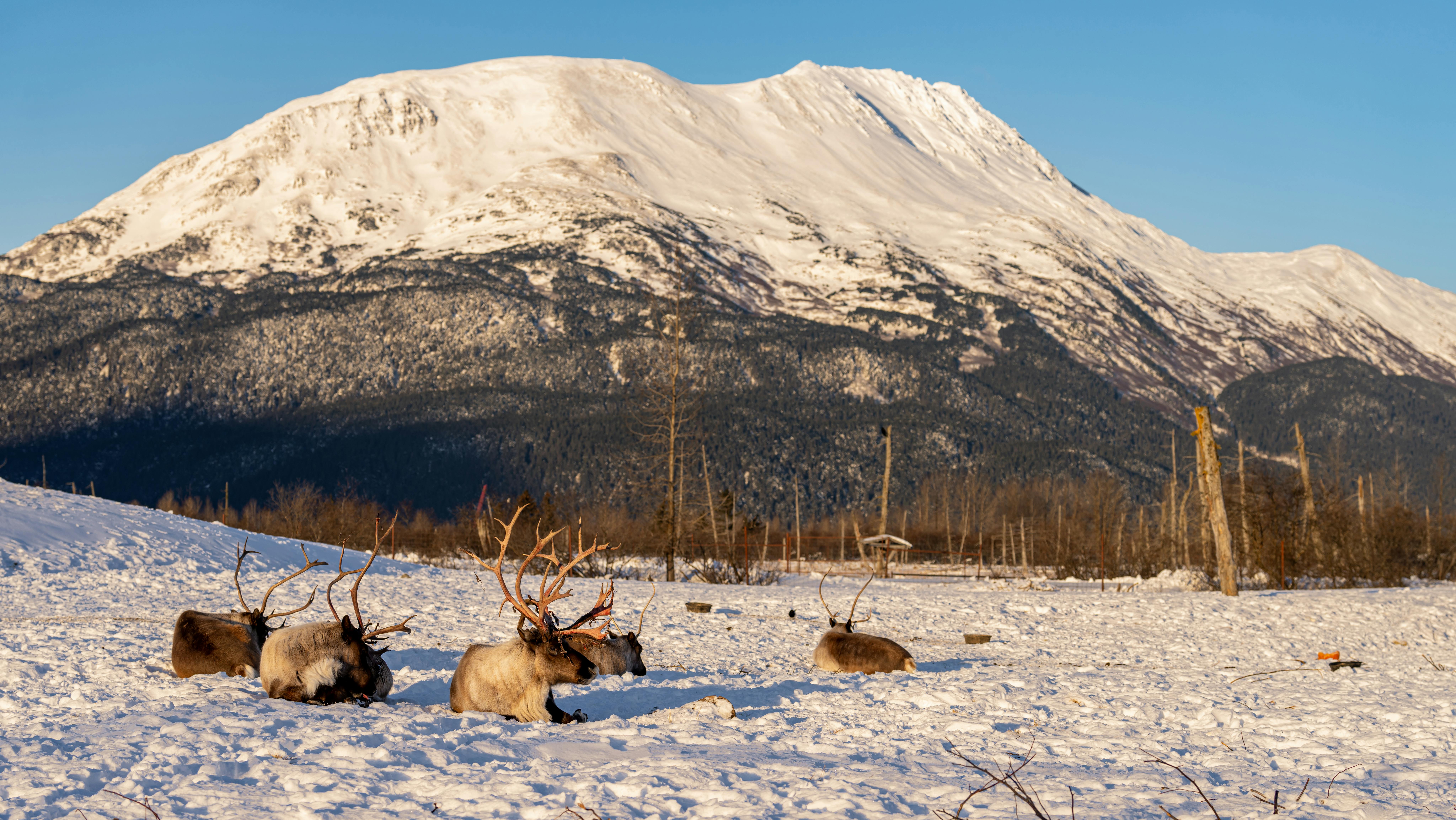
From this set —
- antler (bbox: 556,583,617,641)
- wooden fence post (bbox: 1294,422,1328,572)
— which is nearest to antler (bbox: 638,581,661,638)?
antler (bbox: 556,583,617,641)

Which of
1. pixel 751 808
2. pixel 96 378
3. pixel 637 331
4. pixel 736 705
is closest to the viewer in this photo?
pixel 751 808

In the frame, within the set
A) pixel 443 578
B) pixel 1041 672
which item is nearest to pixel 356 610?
pixel 1041 672

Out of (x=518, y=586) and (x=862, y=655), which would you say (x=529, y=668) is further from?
(x=862, y=655)

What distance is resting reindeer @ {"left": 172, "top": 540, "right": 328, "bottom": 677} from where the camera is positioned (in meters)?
10.8

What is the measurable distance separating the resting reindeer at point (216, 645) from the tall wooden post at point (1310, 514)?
36.4 meters

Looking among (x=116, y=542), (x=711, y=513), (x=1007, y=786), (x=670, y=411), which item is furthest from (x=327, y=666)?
(x=711, y=513)

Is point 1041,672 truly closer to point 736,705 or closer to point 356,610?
point 736,705

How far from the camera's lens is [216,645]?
35.9 feet

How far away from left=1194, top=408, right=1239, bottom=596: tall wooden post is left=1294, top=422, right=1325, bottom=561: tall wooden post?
1397 cm

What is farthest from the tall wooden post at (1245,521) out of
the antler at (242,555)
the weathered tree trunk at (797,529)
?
the antler at (242,555)

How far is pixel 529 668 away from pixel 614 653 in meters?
2.81

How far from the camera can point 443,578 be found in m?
25.7

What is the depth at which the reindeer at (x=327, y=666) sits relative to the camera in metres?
9.42

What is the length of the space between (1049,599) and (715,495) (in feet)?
247
